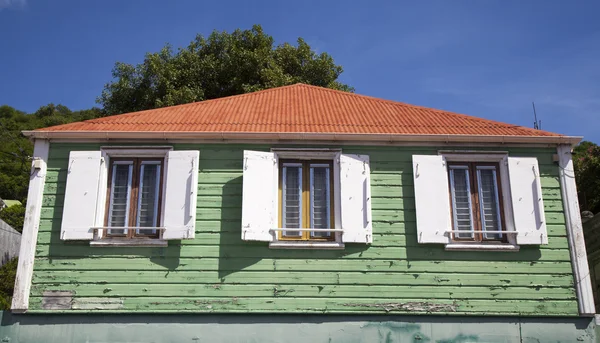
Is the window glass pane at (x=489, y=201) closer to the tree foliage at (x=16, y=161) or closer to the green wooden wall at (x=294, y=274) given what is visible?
the green wooden wall at (x=294, y=274)

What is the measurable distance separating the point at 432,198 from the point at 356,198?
1247 mm

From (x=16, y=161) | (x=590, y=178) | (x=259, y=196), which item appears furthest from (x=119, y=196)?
(x=16, y=161)

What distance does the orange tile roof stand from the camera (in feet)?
31.2

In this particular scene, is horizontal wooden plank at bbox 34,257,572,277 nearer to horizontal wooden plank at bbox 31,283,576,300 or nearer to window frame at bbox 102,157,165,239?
horizontal wooden plank at bbox 31,283,576,300

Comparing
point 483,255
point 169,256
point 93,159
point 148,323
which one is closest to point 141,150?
point 93,159

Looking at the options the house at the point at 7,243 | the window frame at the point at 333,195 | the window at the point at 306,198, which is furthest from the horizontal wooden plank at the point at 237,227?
the house at the point at 7,243

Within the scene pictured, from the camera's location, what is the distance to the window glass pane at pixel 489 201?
359 inches

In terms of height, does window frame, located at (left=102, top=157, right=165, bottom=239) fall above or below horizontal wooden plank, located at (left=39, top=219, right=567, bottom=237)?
above

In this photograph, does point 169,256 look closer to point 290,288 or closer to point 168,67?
point 290,288

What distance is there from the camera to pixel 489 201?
365 inches

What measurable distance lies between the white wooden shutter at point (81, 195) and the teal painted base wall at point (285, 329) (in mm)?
1297

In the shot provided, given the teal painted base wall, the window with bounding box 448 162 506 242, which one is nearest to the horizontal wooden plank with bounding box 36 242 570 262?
the window with bounding box 448 162 506 242

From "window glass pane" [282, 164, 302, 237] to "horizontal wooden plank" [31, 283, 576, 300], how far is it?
0.99 meters

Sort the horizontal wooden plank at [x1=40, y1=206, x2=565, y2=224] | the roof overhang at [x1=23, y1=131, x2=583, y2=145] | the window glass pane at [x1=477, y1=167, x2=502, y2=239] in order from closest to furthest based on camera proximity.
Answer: the horizontal wooden plank at [x1=40, y1=206, x2=565, y2=224] < the window glass pane at [x1=477, y1=167, x2=502, y2=239] < the roof overhang at [x1=23, y1=131, x2=583, y2=145]
